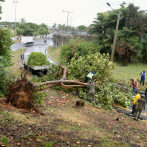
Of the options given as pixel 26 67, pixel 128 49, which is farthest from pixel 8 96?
pixel 128 49

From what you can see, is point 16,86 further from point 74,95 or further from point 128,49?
point 128,49

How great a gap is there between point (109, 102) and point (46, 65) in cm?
796

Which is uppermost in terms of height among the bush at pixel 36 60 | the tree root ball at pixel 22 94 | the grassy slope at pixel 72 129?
the bush at pixel 36 60

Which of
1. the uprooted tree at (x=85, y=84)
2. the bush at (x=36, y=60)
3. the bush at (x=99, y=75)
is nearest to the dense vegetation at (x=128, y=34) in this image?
the bush at (x=99, y=75)

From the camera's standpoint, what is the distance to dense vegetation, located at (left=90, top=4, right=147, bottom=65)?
68.3 ft

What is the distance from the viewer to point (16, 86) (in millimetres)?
6375

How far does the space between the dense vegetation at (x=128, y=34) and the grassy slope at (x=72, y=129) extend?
15.3 m

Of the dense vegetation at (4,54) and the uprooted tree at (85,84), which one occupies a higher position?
the dense vegetation at (4,54)

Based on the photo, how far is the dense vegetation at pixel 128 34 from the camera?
20.8 meters

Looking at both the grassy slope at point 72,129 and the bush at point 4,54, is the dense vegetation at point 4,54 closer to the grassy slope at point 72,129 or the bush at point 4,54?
the bush at point 4,54

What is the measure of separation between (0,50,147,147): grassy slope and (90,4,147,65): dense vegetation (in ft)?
50.1

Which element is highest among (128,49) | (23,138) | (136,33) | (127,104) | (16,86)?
(136,33)

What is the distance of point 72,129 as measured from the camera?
17.6ft

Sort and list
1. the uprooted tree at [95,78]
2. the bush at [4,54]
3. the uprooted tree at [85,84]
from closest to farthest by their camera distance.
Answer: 1. the bush at [4,54]
2. the uprooted tree at [85,84]
3. the uprooted tree at [95,78]
